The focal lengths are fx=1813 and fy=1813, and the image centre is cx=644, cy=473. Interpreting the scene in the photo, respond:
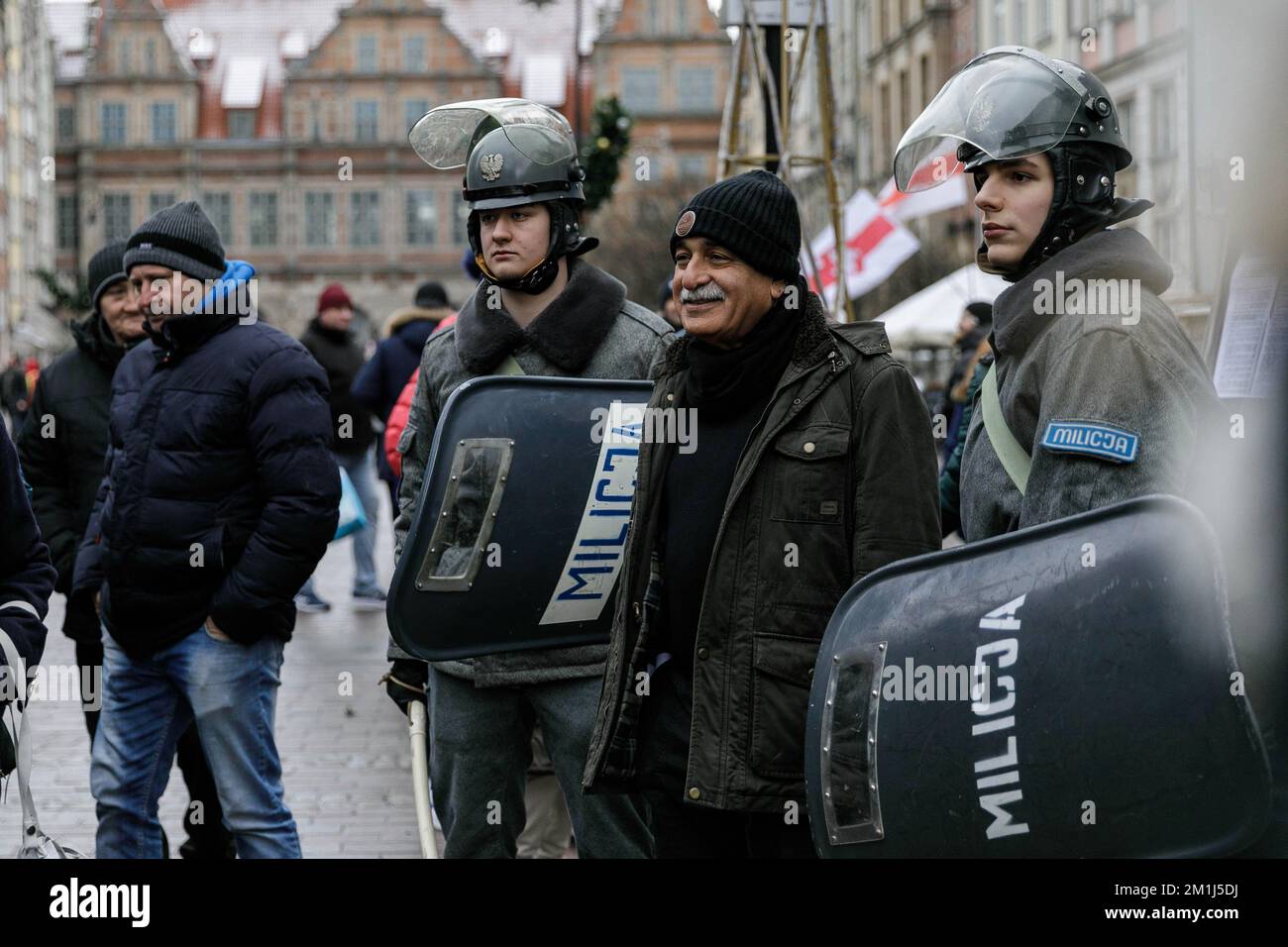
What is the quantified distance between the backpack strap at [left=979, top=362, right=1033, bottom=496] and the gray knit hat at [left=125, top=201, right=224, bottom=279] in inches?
95.5

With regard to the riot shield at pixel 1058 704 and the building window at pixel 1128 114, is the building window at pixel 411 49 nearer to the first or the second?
the building window at pixel 1128 114

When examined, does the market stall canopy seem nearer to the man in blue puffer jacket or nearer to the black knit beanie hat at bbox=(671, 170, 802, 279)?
the man in blue puffer jacket

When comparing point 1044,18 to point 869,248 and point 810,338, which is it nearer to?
point 869,248

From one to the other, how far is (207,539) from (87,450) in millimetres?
1478

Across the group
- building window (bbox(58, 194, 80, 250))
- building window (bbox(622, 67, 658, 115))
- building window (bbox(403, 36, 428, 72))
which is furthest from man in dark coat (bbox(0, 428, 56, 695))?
building window (bbox(58, 194, 80, 250))

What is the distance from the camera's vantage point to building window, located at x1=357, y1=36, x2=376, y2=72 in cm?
6175

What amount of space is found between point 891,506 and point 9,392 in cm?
2912

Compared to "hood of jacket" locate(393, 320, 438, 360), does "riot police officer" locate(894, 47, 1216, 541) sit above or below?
below

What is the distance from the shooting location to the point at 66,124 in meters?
62.7

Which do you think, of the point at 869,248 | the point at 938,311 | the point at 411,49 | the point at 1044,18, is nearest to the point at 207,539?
the point at 869,248

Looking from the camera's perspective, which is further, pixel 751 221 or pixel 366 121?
pixel 366 121

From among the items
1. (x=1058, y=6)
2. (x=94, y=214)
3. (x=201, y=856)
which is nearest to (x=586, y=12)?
(x=94, y=214)

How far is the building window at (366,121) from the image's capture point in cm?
6222

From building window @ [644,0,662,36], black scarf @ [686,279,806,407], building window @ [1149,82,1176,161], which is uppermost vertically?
building window @ [644,0,662,36]
